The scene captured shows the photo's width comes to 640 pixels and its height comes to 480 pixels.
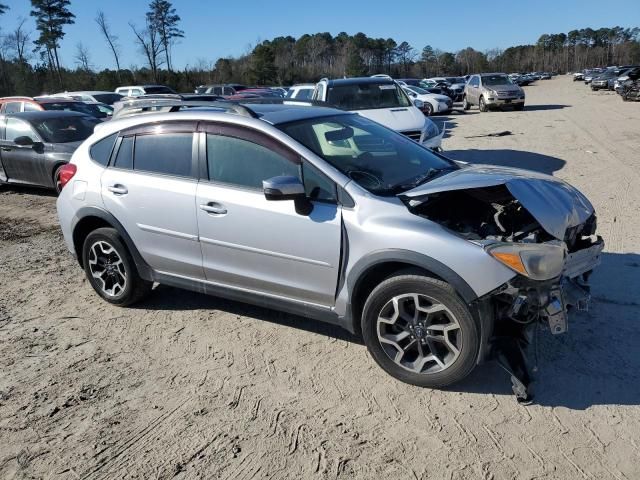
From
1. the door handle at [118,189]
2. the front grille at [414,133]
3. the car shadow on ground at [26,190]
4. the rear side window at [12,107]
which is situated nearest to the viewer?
the door handle at [118,189]

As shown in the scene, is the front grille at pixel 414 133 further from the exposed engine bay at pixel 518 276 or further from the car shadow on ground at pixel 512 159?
the exposed engine bay at pixel 518 276

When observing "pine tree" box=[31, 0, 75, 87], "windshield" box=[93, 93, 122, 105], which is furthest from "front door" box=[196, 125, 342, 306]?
"pine tree" box=[31, 0, 75, 87]

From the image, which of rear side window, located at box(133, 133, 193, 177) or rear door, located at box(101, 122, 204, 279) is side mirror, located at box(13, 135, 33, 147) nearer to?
rear door, located at box(101, 122, 204, 279)

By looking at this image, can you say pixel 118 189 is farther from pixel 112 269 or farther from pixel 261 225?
pixel 261 225

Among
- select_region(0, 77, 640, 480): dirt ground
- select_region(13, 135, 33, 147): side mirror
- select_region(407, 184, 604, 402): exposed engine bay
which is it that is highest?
select_region(13, 135, 33, 147): side mirror

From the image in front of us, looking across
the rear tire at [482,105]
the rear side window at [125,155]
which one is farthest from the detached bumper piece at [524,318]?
the rear tire at [482,105]

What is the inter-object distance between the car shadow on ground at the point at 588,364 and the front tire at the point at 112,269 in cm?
294

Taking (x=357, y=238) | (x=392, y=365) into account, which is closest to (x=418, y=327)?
(x=392, y=365)

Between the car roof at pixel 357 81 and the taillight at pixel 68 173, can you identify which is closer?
the taillight at pixel 68 173

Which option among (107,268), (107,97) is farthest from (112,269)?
(107,97)

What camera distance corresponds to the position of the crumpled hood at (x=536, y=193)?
3.45 meters

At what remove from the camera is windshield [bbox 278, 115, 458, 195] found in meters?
3.87

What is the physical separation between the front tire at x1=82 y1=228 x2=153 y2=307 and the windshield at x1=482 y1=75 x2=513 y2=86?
926 inches

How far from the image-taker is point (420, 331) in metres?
3.38
